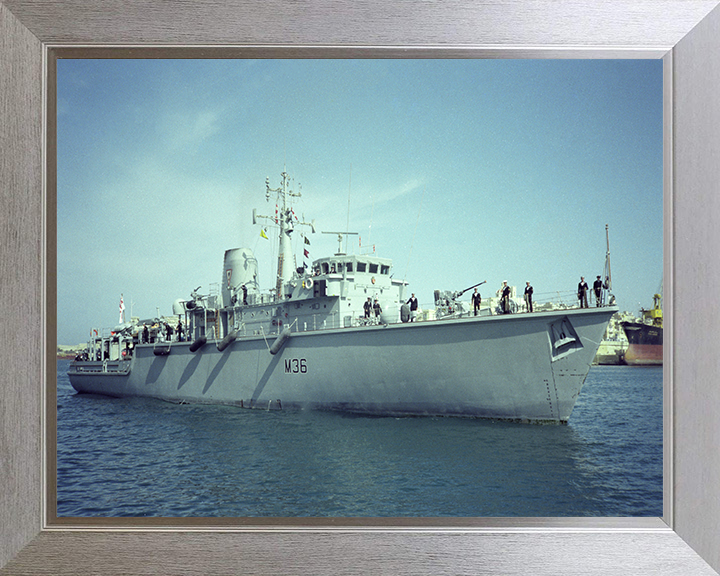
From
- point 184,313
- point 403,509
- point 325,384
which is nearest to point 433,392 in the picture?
point 325,384

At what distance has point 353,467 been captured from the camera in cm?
646

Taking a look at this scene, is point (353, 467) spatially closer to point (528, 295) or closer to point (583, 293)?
point (528, 295)

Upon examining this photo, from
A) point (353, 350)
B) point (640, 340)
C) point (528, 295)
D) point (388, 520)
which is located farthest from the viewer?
point (640, 340)

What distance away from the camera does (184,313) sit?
50.4 feet

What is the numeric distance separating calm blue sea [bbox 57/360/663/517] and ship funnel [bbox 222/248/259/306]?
4290mm

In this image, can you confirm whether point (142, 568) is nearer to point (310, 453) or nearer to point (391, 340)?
point (310, 453)

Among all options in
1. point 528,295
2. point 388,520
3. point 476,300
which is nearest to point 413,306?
point 476,300

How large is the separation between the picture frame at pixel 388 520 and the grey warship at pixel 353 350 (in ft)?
19.3

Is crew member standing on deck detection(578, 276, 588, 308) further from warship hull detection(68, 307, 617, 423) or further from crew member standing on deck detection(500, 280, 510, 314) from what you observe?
crew member standing on deck detection(500, 280, 510, 314)

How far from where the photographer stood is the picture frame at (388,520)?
273 cm

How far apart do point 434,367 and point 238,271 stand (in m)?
7.39

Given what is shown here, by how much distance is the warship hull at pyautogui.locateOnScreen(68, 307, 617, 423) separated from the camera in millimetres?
8570

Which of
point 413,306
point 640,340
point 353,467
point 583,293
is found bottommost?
point 353,467

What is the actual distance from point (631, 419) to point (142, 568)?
1092 centimetres
